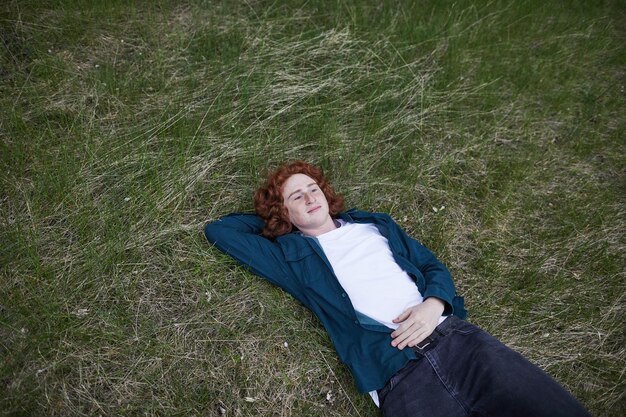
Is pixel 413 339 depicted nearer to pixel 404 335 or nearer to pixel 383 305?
pixel 404 335

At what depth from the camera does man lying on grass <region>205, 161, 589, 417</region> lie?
253 centimetres

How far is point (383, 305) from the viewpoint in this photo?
2930mm

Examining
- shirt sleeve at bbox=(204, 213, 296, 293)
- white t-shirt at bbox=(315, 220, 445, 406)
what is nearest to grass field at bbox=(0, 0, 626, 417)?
shirt sleeve at bbox=(204, 213, 296, 293)

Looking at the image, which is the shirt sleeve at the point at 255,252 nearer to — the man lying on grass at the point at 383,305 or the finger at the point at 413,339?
the man lying on grass at the point at 383,305

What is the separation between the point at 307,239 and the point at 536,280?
1.93 m

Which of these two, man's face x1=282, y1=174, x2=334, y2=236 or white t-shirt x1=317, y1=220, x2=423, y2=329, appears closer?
white t-shirt x1=317, y1=220, x2=423, y2=329

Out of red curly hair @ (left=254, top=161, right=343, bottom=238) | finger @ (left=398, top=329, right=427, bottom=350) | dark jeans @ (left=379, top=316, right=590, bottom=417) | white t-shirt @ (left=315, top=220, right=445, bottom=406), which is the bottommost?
dark jeans @ (left=379, top=316, right=590, bottom=417)

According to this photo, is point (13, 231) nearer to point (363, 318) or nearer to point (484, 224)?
point (363, 318)

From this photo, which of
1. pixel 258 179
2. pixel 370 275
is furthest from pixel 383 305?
pixel 258 179

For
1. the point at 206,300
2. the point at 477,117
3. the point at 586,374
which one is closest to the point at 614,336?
the point at 586,374

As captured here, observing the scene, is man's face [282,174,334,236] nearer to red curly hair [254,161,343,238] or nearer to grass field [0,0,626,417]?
red curly hair [254,161,343,238]

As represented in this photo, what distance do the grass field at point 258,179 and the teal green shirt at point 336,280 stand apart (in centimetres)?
21

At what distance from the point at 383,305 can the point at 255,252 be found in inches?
35.9

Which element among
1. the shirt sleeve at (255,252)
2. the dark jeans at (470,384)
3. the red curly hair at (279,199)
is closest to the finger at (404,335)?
the dark jeans at (470,384)
